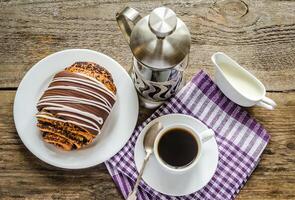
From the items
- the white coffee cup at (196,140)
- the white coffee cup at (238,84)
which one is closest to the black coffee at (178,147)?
the white coffee cup at (196,140)

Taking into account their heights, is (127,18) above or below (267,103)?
above

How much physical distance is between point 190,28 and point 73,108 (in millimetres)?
340

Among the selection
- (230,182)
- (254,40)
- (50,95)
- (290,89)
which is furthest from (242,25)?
(50,95)

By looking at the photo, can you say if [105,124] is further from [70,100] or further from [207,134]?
[207,134]

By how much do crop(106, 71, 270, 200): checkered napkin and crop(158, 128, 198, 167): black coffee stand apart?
67 millimetres

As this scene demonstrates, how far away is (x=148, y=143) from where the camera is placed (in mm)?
1207

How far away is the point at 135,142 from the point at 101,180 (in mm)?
112

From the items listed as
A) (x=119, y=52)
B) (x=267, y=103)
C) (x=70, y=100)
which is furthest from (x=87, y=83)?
(x=267, y=103)

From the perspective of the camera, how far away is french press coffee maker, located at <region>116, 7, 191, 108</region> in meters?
1.05

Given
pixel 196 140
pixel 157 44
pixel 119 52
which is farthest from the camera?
pixel 119 52

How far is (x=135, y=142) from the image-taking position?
1.23 meters

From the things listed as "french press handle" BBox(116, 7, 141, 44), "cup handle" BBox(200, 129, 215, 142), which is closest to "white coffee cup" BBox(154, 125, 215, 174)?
"cup handle" BBox(200, 129, 215, 142)

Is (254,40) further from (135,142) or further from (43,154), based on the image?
(43,154)

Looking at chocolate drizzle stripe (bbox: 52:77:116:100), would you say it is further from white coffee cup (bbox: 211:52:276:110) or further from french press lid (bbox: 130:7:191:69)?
white coffee cup (bbox: 211:52:276:110)
